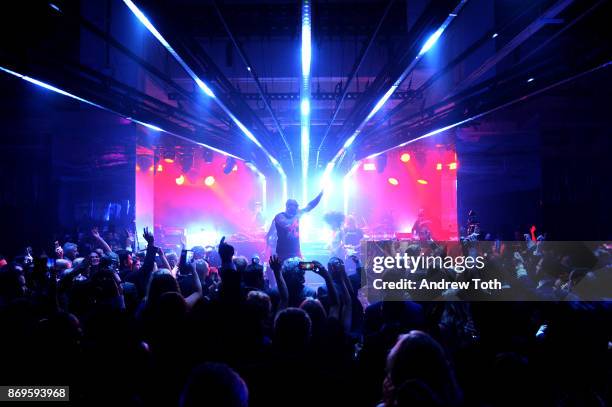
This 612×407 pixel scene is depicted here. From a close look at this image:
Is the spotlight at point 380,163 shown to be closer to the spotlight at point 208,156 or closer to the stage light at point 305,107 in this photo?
the spotlight at point 208,156

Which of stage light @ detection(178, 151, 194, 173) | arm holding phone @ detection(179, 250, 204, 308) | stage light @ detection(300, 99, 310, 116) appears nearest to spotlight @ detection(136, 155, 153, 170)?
stage light @ detection(178, 151, 194, 173)

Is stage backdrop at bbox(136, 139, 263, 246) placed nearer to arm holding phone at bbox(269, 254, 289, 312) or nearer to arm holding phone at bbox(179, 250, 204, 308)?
arm holding phone at bbox(179, 250, 204, 308)

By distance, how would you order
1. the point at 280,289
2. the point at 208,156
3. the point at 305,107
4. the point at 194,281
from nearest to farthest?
the point at 280,289, the point at 194,281, the point at 305,107, the point at 208,156

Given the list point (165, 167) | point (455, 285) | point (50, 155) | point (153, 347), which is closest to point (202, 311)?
point (153, 347)

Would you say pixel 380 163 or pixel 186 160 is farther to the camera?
pixel 186 160

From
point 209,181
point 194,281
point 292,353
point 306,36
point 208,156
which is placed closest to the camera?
point 292,353

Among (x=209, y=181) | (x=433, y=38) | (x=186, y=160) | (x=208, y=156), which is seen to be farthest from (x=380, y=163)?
(x=433, y=38)

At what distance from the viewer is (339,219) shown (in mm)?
13484

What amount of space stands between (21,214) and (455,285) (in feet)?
31.4

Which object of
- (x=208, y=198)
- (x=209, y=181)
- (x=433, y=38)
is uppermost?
(x=209, y=181)

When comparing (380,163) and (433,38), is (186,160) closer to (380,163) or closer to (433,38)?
(380,163)

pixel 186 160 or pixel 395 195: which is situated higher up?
pixel 186 160

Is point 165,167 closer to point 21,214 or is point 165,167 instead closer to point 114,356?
point 21,214

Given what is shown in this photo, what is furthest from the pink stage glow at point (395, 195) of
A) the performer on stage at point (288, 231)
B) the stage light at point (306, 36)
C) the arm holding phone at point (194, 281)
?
A: the arm holding phone at point (194, 281)
